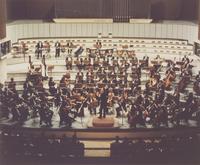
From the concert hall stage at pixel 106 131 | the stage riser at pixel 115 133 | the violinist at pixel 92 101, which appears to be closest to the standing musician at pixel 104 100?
the violinist at pixel 92 101

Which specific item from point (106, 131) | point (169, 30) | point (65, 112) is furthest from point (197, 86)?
point (169, 30)

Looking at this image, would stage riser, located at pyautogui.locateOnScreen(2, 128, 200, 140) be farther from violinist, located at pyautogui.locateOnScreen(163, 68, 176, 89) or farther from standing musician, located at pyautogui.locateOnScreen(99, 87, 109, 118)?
violinist, located at pyautogui.locateOnScreen(163, 68, 176, 89)

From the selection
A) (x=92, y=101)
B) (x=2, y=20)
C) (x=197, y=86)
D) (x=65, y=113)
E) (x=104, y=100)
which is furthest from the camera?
(x=197, y=86)

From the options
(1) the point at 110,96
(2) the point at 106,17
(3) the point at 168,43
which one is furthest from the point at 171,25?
(1) the point at 110,96

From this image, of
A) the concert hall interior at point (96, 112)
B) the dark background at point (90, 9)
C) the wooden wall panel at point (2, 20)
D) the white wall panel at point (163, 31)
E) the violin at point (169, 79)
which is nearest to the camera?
the concert hall interior at point (96, 112)

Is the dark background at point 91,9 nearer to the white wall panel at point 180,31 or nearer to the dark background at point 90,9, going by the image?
the dark background at point 90,9

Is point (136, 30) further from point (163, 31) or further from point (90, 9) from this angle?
point (90, 9)

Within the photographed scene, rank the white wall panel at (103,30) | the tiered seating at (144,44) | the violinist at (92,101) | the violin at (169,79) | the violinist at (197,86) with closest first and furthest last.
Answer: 1. the violinist at (92,101)
2. the violinist at (197,86)
3. the violin at (169,79)
4. the tiered seating at (144,44)
5. the white wall panel at (103,30)

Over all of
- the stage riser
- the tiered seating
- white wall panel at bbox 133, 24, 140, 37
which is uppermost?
white wall panel at bbox 133, 24, 140, 37

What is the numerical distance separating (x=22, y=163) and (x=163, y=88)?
3944mm

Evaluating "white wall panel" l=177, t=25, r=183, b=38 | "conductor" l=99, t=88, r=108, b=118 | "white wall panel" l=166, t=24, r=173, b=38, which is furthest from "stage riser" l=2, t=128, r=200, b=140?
"white wall panel" l=166, t=24, r=173, b=38

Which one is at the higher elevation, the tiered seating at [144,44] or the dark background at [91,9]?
the dark background at [91,9]

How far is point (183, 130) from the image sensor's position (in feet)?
33.0

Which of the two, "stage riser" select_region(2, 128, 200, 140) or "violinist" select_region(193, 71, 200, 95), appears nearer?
"stage riser" select_region(2, 128, 200, 140)
